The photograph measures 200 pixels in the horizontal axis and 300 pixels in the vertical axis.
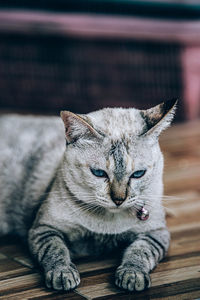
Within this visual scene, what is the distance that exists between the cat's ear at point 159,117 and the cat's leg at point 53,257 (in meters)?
0.50

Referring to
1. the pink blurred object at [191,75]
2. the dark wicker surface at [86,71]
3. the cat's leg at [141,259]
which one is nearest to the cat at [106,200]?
the cat's leg at [141,259]

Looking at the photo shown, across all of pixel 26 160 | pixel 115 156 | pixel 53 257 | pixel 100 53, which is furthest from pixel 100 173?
pixel 100 53

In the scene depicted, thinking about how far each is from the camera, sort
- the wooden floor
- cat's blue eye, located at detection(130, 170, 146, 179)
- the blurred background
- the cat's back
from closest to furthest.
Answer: the wooden floor
cat's blue eye, located at detection(130, 170, 146, 179)
the cat's back
the blurred background

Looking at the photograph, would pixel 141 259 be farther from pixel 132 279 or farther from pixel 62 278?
pixel 62 278

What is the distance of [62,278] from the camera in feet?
5.47

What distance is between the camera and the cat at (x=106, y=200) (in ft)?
5.64

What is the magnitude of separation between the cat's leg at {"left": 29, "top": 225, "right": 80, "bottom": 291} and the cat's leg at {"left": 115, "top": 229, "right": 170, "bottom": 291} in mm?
157

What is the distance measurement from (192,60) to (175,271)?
2.47 m

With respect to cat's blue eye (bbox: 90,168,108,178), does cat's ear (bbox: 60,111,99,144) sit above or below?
above

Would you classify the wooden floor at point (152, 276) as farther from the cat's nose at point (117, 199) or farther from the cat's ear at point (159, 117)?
the cat's ear at point (159, 117)

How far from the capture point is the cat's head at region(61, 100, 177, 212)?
1725mm

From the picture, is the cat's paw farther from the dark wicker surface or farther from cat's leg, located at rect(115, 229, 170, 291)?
the dark wicker surface

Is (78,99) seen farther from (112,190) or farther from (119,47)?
(112,190)

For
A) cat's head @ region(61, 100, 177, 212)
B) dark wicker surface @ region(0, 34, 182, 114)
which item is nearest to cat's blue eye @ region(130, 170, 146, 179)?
cat's head @ region(61, 100, 177, 212)
